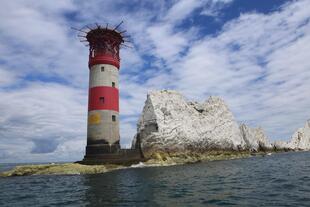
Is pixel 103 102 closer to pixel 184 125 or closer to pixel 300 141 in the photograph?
pixel 184 125

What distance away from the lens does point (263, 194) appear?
20.2 meters

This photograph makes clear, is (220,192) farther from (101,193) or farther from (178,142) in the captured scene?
(178,142)

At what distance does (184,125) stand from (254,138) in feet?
143

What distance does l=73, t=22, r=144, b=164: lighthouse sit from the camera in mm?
46812

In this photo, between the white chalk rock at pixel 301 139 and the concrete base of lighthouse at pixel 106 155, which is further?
the white chalk rock at pixel 301 139

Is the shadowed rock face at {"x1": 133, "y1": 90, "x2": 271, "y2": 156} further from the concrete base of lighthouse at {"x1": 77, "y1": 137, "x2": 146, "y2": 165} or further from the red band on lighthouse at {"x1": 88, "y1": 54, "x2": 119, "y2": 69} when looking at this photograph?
the red band on lighthouse at {"x1": 88, "y1": 54, "x2": 119, "y2": 69}

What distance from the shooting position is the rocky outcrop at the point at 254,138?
91000 millimetres

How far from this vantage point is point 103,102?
4753 cm

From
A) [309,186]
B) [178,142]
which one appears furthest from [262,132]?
[309,186]

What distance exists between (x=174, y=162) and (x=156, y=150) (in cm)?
372

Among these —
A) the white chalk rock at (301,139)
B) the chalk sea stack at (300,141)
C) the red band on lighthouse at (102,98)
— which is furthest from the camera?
the white chalk rock at (301,139)

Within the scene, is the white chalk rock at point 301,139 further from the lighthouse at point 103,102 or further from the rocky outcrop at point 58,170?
the rocky outcrop at point 58,170

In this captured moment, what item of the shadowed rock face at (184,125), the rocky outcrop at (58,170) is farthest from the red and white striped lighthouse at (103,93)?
the shadowed rock face at (184,125)

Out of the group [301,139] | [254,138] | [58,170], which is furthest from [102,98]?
[301,139]
